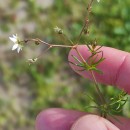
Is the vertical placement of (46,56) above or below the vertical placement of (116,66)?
below

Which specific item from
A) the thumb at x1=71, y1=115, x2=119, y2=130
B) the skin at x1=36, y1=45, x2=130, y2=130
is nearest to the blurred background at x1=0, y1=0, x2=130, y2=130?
the skin at x1=36, y1=45, x2=130, y2=130

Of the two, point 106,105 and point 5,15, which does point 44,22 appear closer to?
point 5,15

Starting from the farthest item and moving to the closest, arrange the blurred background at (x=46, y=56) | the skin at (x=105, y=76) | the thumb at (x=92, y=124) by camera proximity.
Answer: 1. the blurred background at (x=46, y=56)
2. the skin at (x=105, y=76)
3. the thumb at (x=92, y=124)

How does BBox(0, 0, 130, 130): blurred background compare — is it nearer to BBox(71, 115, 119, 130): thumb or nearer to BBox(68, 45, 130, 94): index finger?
BBox(68, 45, 130, 94): index finger

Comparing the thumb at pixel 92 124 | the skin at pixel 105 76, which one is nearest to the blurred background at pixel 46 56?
the skin at pixel 105 76

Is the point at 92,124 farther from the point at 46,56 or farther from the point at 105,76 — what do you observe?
the point at 46,56

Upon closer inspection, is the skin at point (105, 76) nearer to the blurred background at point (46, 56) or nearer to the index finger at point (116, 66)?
the index finger at point (116, 66)

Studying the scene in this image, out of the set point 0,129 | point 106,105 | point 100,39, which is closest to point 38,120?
point 106,105

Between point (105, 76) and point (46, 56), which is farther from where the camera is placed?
point (46, 56)

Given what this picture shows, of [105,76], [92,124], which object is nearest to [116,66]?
[105,76]
